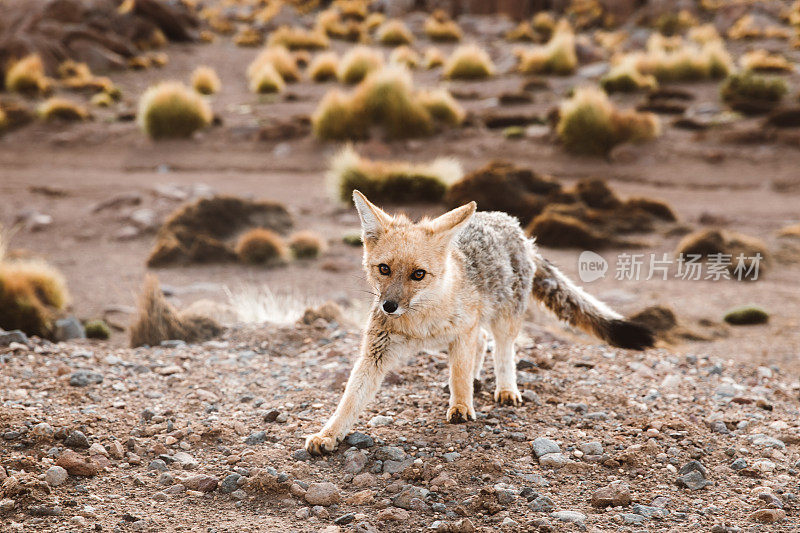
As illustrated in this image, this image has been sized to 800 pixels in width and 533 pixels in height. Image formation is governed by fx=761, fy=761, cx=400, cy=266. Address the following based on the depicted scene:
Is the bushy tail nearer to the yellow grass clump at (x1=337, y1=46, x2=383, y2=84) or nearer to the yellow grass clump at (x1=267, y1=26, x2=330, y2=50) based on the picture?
the yellow grass clump at (x1=337, y1=46, x2=383, y2=84)

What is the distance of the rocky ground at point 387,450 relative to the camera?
3.87 metres

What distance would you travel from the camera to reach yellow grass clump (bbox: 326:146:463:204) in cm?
1359

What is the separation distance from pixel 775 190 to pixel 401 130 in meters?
8.09

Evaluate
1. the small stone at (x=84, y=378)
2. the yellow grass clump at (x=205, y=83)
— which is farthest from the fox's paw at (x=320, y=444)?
the yellow grass clump at (x=205, y=83)

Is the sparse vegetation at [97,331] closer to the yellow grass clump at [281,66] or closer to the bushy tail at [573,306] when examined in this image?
the bushy tail at [573,306]

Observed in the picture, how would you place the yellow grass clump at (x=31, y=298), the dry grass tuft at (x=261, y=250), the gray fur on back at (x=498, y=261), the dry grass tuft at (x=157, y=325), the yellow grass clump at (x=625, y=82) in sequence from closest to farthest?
the gray fur on back at (x=498, y=261)
the dry grass tuft at (x=157, y=325)
the yellow grass clump at (x=31, y=298)
the dry grass tuft at (x=261, y=250)
the yellow grass clump at (x=625, y=82)

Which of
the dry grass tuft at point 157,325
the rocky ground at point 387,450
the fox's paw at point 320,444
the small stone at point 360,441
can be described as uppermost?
the fox's paw at point 320,444

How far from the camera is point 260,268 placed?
437 inches

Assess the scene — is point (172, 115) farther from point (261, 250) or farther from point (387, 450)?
point (387, 450)

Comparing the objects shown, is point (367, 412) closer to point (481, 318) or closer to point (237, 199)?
point (481, 318)

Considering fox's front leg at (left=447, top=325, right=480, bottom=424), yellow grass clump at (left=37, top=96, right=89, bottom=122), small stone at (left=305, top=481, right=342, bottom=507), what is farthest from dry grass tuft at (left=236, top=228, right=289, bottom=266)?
yellow grass clump at (left=37, top=96, right=89, bottom=122)

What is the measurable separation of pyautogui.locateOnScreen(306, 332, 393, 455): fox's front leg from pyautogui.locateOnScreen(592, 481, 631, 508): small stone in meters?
1.36

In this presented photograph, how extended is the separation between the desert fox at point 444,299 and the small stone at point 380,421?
0.43 metres

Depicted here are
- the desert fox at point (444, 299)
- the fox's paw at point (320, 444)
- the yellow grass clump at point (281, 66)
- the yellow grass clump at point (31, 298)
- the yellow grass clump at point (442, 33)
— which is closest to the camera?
the desert fox at point (444, 299)
